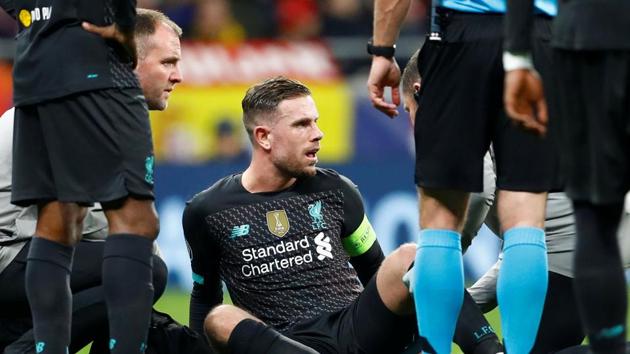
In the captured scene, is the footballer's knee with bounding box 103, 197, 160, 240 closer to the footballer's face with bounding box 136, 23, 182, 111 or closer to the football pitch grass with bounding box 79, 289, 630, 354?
the footballer's face with bounding box 136, 23, 182, 111

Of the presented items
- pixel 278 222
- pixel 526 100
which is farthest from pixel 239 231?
pixel 526 100

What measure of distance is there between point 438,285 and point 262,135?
5.39 ft

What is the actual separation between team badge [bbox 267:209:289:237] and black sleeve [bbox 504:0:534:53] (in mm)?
1943

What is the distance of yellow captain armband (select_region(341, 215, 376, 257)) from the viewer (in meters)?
5.22

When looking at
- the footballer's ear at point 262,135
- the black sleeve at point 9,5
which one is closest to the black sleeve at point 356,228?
the footballer's ear at point 262,135

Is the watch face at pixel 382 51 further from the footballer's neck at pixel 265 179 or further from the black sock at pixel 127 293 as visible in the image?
the footballer's neck at pixel 265 179

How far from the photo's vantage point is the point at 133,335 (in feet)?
12.8

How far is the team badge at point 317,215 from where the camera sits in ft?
17.0

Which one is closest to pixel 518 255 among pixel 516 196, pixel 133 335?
pixel 516 196

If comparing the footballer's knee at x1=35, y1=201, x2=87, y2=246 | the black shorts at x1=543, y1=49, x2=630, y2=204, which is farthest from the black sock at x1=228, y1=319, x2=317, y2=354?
the black shorts at x1=543, y1=49, x2=630, y2=204

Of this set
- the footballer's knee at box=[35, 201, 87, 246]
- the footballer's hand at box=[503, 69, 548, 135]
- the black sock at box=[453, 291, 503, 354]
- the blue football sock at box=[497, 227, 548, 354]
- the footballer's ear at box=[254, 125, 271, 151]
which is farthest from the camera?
the footballer's ear at box=[254, 125, 271, 151]

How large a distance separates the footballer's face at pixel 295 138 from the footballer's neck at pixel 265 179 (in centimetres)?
3

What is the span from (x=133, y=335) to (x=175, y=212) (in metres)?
6.02

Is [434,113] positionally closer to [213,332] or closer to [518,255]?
[518,255]
